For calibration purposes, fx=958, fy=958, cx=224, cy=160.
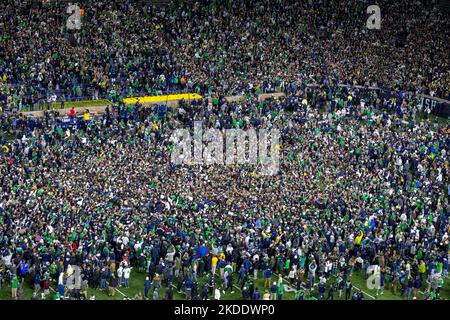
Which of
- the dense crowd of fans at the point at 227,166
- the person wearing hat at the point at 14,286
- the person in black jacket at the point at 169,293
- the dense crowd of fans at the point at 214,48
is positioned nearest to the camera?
the person in black jacket at the point at 169,293

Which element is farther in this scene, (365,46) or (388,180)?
(365,46)

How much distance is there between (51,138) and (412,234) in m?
17.6

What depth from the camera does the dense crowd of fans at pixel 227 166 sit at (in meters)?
35.2

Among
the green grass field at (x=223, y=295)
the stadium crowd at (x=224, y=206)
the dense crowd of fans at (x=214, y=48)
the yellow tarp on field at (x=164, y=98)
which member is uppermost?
the dense crowd of fans at (x=214, y=48)

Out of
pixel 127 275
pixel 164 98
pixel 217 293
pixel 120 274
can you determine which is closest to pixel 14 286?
pixel 120 274

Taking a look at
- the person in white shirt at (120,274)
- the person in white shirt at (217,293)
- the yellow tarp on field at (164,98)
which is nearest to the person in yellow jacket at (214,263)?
the person in white shirt at (217,293)

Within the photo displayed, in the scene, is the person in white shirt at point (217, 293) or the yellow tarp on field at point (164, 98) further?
the yellow tarp on field at point (164, 98)

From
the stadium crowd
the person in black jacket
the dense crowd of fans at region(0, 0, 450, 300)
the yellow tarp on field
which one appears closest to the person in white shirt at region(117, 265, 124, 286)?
the stadium crowd

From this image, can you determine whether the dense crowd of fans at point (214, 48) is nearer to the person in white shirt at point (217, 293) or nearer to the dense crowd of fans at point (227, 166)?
the dense crowd of fans at point (227, 166)

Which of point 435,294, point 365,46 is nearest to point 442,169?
point 435,294

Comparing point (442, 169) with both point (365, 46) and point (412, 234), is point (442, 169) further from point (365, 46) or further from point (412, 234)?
point (365, 46)

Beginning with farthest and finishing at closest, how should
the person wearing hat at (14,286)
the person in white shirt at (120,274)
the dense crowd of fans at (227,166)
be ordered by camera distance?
the dense crowd of fans at (227,166), the person in white shirt at (120,274), the person wearing hat at (14,286)

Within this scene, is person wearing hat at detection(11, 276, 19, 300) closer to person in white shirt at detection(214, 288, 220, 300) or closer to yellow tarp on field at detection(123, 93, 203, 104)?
person in white shirt at detection(214, 288, 220, 300)
